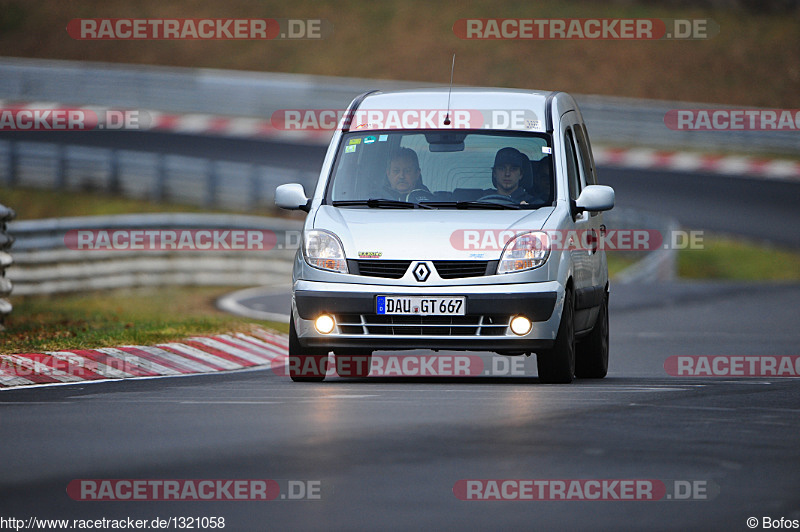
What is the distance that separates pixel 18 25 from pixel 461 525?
55009 millimetres

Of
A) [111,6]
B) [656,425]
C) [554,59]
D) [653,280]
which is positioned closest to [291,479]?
[656,425]

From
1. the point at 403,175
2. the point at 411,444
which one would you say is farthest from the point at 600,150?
the point at 411,444

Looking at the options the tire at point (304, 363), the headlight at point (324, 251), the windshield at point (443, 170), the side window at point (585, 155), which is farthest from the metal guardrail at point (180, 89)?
the headlight at point (324, 251)

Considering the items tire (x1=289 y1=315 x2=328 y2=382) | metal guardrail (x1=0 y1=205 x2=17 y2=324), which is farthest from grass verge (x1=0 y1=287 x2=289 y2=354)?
tire (x1=289 y1=315 x2=328 y2=382)

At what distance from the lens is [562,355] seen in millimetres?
11953

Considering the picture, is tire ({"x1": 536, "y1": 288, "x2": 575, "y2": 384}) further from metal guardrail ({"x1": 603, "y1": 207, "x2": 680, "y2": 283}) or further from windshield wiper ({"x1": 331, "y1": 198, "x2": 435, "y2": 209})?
metal guardrail ({"x1": 603, "y1": 207, "x2": 680, "y2": 283})

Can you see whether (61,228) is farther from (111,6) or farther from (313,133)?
(111,6)

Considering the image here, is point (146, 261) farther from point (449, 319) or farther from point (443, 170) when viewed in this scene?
point (449, 319)

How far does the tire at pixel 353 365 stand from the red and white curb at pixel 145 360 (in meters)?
1.15

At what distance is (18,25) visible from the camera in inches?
2325

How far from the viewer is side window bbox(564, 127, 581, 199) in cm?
1265

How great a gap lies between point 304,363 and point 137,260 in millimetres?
14507

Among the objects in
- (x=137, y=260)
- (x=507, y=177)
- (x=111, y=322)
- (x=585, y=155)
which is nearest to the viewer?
(x=507, y=177)

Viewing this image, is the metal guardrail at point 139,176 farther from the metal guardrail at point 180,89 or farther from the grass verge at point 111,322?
the metal guardrail at point 180,89
